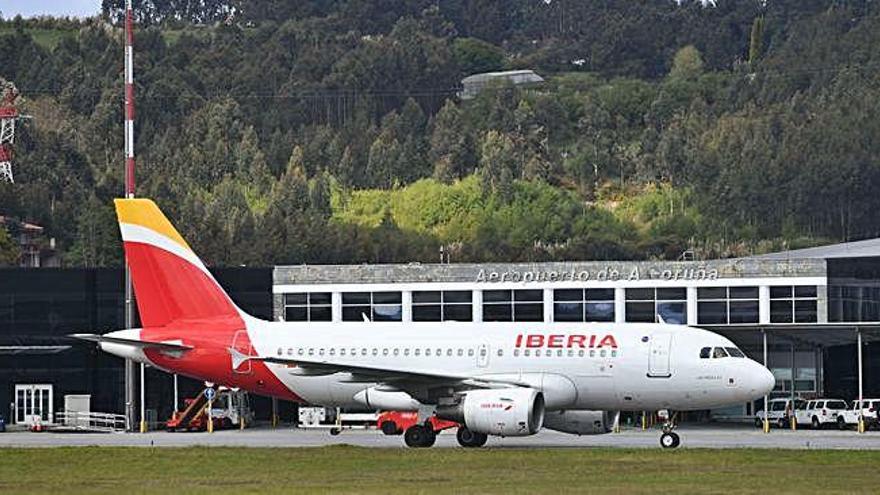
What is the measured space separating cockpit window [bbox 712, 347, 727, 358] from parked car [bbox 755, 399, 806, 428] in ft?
65.6

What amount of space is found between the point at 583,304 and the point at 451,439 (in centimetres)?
1930

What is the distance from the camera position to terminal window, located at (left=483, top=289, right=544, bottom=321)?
8038 centimetres

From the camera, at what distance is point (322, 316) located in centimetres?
8112

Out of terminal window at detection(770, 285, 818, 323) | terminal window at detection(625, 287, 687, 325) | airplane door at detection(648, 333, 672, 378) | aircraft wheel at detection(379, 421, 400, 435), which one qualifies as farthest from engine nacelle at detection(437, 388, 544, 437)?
terminal window at detection(770, 285, 818, 323)

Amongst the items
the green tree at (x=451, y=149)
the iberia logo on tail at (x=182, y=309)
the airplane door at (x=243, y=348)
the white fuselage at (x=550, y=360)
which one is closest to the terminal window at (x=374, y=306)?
the iberia logo on tail at (x=182, y=309)

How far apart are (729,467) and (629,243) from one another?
109509 millimetres

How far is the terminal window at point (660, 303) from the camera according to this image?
7962 centimetres

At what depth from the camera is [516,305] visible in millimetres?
80500

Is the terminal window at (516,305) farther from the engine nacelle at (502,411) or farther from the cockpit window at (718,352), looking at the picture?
the engine nacelle at (502,411)

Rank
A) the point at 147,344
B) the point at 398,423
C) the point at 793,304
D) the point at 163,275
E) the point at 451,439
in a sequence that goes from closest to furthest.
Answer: the point at 147,344 < the point at 163,275 < the point at 451,439 < the point at 398,423 < the point at 793,304

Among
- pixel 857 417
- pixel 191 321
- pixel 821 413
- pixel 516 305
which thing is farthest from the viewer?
pixel 516 305

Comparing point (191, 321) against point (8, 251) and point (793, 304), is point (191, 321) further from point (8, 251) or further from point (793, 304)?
point (8, 251)

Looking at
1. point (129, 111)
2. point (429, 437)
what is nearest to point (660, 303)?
point (129, 111)

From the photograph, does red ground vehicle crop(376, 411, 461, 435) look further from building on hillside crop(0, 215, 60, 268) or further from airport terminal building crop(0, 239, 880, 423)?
building on hillside crop(0, 215, 60, 268)
